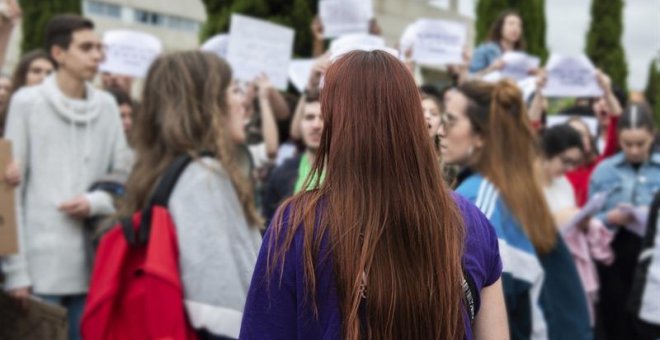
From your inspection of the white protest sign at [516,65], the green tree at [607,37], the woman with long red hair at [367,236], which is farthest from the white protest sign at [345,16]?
the green tree at [607,37]

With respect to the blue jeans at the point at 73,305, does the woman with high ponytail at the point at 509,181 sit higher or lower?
higher

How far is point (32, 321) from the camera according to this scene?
10.5 feet

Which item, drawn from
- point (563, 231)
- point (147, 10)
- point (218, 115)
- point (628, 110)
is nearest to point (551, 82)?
point (628, 110)

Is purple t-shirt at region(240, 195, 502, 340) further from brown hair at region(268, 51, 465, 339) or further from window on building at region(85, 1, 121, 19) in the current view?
window on building at region(85, 1, 121, 19)

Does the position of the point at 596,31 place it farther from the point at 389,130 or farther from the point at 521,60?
the point at 389,130

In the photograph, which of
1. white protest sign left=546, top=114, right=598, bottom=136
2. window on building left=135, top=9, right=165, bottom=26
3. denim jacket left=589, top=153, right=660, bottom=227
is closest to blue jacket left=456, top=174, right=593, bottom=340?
denim jacket left=589, top=153, right=660, bottom=227

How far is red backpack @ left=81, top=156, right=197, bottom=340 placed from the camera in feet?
9.49

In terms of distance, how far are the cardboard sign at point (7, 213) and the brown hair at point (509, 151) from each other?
2.05 metres

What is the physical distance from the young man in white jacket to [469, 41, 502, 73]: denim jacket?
159 inches

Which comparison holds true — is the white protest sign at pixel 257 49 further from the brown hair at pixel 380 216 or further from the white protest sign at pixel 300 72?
the brown hair at pixel 380 216

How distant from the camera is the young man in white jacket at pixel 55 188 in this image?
13.1 feet

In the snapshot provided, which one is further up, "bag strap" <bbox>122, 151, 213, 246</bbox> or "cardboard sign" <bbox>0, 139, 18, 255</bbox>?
"bag strap" <bbox>122, 151, 213, 246</bbox>

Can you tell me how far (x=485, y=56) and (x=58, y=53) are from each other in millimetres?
4103

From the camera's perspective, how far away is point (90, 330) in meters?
3.03
